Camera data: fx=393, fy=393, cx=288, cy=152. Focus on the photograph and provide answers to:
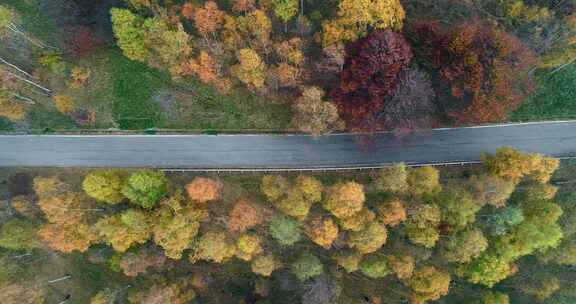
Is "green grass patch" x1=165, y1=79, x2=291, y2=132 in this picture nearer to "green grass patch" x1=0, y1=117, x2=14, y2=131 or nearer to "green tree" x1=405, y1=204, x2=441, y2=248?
"green tree" x1=405, y1=204, x2=441, y2=248

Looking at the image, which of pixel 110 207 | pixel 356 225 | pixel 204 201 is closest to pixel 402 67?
pixel 356 225

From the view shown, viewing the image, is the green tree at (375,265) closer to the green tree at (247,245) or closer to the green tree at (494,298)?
the green tree at (247,245)

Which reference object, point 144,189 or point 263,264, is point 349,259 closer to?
point 263,264

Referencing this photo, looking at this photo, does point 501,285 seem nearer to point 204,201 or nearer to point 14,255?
point 204,201

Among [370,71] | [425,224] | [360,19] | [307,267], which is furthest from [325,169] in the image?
[360,19]

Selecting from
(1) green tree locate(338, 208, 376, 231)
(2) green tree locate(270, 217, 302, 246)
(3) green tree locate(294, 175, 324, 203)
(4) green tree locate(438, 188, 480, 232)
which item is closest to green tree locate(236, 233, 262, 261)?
(2) green tree locate(270, 217, 302, 246)

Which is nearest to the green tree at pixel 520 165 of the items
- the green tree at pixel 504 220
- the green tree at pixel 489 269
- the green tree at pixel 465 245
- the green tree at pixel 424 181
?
the green tree at pixel 504 220

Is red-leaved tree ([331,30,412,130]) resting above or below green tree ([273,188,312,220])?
above
